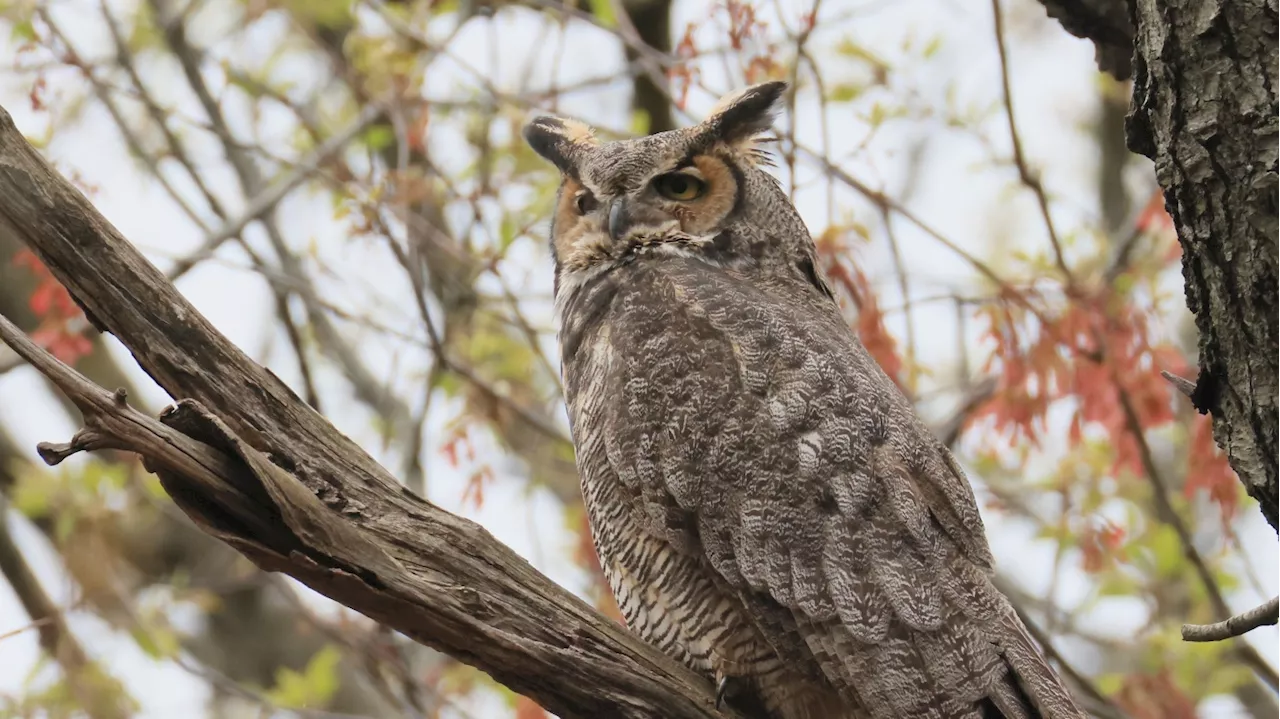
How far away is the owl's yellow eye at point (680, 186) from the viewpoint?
3305mm

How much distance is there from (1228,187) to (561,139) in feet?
7.18

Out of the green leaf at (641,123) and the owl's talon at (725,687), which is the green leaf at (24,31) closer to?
the green leaf at (641,123)

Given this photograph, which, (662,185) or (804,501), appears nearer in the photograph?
(804,501)

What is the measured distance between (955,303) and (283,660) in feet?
11.6

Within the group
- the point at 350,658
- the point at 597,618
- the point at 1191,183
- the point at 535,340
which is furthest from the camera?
the point at 350,658

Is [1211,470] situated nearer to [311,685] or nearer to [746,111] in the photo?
[746,111]

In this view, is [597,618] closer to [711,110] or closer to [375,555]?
[375,555]

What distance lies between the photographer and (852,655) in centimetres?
243

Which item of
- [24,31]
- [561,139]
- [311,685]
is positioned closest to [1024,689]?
[561,139]

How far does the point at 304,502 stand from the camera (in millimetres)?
2035

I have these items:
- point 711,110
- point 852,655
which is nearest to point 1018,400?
point 711,110

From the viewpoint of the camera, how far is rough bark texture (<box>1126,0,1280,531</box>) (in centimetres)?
171

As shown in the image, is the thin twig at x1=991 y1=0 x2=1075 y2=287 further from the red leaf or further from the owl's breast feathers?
the owl's breast feathers

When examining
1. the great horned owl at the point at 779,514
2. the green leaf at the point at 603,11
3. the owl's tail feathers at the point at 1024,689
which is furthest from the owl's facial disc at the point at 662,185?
the green leaf at the point at 603,11
